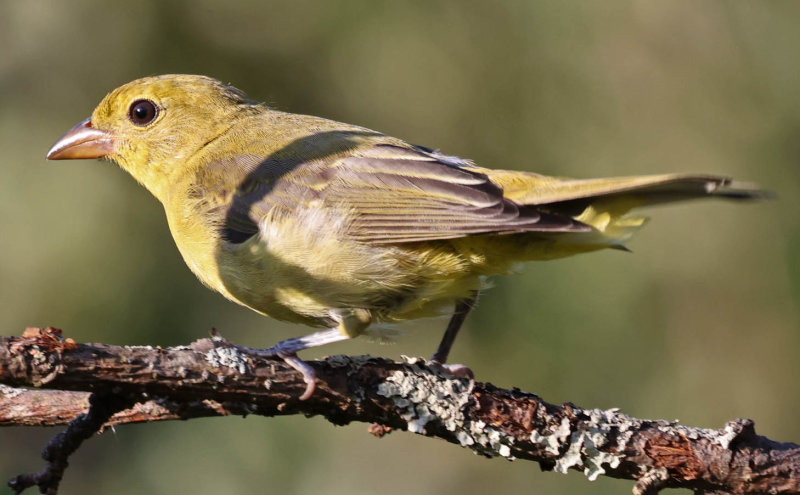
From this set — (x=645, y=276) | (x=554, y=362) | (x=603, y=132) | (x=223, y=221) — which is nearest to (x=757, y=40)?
(x=603, y=132)

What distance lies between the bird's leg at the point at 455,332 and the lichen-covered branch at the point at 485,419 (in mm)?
757

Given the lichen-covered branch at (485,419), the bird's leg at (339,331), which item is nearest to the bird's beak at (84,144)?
the bird's leg at (339,331)

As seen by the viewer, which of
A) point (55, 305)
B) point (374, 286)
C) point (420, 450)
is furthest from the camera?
point (420, 450)

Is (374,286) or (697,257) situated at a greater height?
(697,257)

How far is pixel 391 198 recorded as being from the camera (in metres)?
4.20

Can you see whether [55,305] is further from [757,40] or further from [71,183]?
[757,40]

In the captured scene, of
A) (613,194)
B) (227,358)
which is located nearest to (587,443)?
(613,194)

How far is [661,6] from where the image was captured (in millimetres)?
6379

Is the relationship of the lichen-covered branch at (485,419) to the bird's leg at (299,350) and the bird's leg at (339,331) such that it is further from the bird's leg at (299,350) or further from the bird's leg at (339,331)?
the bird's leg at (339,331)

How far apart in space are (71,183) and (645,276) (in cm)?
366

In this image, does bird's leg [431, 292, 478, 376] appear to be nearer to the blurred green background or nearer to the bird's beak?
the blurred green background

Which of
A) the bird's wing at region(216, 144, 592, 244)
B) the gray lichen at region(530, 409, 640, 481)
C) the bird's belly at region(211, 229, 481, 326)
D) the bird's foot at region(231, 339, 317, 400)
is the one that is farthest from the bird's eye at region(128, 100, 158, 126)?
the gray lichen at region(530, 409, 640, 481)

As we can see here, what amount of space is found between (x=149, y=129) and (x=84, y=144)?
0.35 metres

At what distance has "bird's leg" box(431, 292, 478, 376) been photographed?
4.37 m
